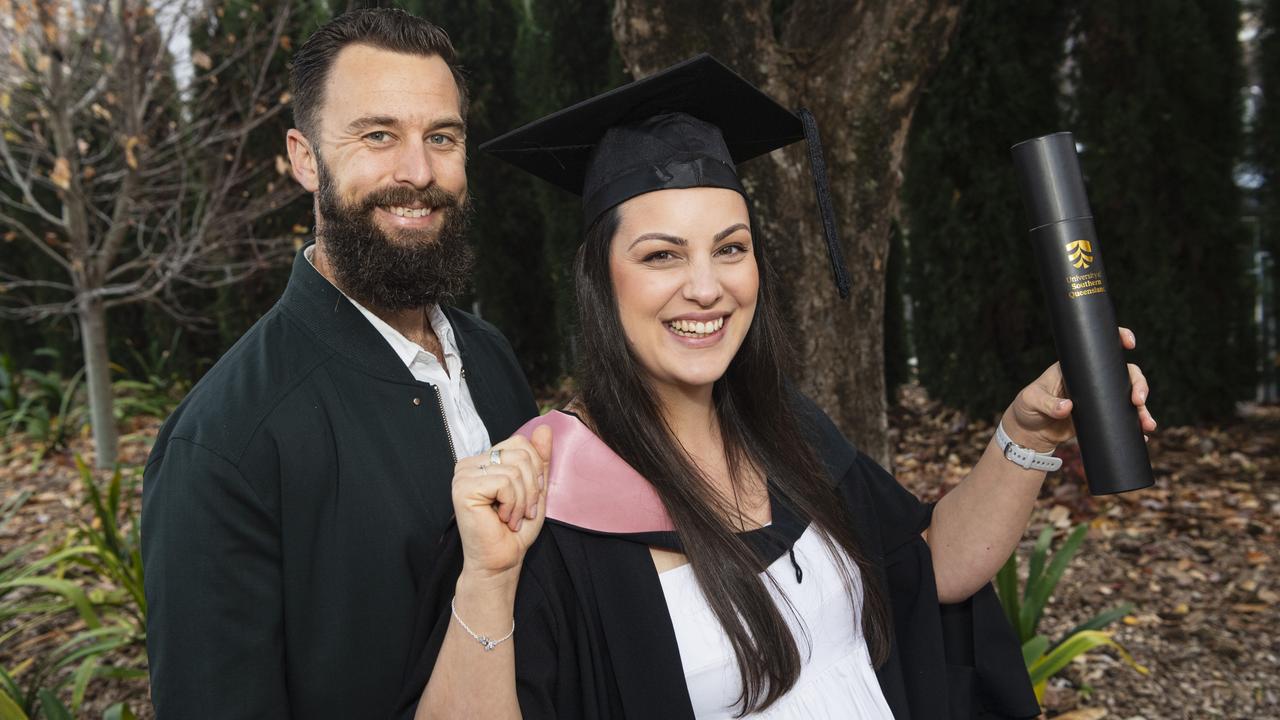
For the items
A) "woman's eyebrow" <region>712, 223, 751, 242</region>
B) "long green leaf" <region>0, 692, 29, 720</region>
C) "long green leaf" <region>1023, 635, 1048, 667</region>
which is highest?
"woman's eyebrow" <region>712, 223, 751, 242</region>

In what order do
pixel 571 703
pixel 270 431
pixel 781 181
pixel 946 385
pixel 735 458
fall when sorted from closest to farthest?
pixel 571 703 < pixel 270 431 < pixel 735 458 < pixel 781 181 < pixel 946 385

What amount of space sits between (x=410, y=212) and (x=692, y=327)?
0.71 meters

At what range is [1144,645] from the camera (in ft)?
11.7

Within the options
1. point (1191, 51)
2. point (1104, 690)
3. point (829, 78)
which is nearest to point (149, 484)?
point (829, 78)

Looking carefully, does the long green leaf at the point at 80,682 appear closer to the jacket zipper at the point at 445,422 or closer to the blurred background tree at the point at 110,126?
the jacket zipper at the point at 445,422

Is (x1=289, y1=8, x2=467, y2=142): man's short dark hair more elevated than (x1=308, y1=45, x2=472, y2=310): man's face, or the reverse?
(x1=289, y1=8, x2=467, y2=142): man's short dark hair

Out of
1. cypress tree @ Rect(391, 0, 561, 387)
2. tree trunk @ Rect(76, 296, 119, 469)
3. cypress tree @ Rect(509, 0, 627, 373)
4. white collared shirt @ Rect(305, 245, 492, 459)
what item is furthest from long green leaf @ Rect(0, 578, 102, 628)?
cypress tree @ Rect(391, 0, 561, 387)

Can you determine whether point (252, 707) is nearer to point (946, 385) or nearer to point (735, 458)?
point (735, 458)

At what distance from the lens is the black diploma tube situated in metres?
1.55

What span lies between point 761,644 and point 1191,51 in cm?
557

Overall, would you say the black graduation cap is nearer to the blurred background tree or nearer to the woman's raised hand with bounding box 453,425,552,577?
the woman's raised hand with bounding box 453,425,552,577

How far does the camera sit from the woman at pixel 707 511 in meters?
1.57

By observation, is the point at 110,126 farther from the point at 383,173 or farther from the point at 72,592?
the point at 383,173

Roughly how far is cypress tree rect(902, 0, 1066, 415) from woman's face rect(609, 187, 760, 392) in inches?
195
